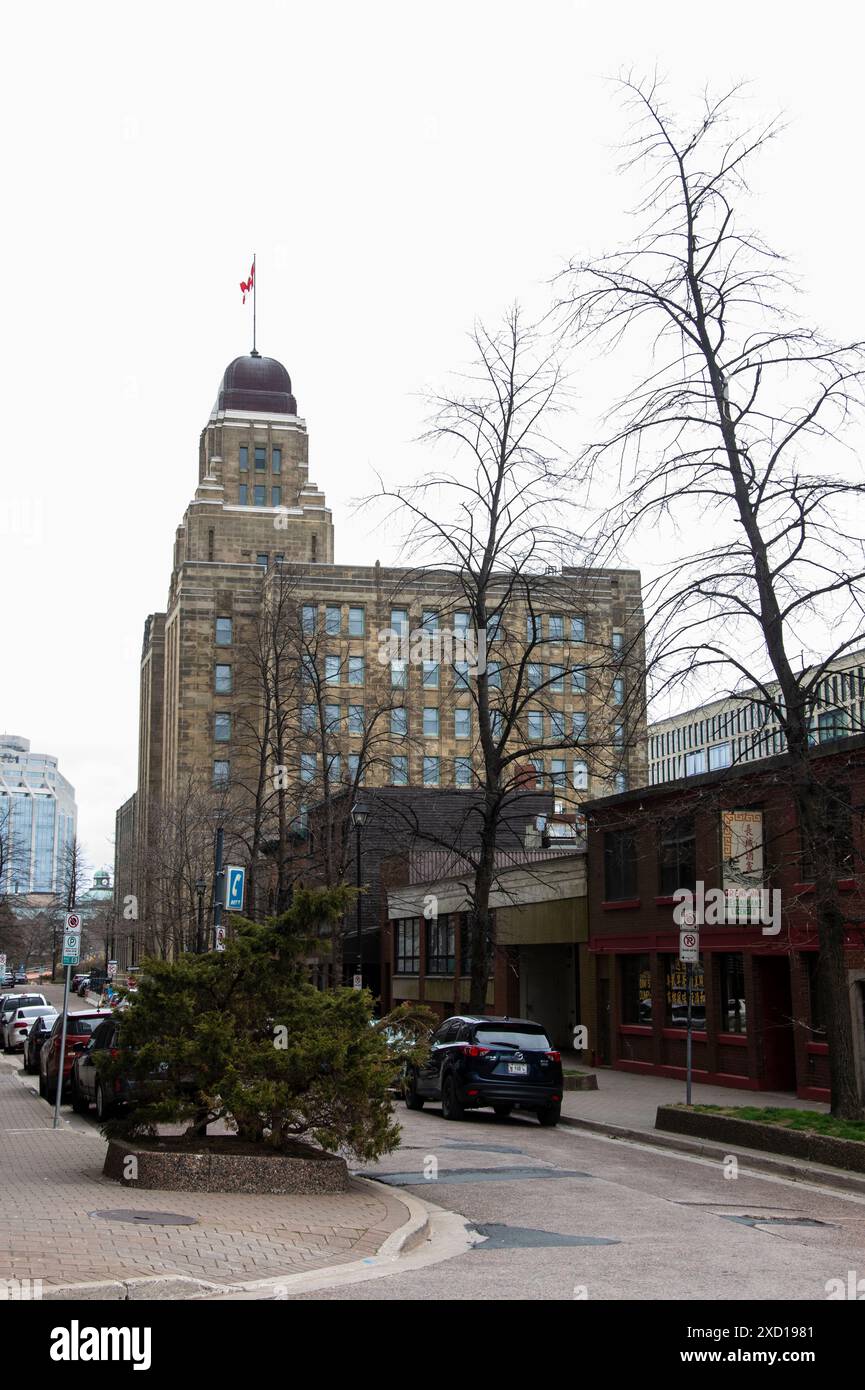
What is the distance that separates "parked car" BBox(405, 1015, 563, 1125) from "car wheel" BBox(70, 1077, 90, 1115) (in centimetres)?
555

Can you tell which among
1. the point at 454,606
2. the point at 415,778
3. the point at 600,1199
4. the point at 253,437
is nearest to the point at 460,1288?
the point at 600,1199

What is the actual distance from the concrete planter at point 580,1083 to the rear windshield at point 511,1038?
5722 mm

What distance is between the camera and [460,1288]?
859cm

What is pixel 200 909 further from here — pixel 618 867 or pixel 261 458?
pixel 261 458

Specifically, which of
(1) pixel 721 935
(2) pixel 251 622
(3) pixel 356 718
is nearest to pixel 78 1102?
(1) pixel 721 935

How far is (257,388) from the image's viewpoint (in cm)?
12362

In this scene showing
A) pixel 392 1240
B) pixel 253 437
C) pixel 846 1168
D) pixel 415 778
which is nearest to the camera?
pixel 392 1240

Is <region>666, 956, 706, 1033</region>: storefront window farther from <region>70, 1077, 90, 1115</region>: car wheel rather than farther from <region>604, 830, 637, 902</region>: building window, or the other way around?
<region>70, 1077, 90, 1115</region>: car wheel

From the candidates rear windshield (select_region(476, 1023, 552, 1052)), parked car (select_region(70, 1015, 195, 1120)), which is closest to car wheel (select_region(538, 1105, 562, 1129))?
rear windshield (select_region(476, 1023, 552, 1052))

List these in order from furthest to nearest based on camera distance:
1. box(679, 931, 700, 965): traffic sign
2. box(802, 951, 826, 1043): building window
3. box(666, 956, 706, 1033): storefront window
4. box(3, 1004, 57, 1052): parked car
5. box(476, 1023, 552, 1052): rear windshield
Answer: box(3, 1004, 57, 1052): parked car
box(666, 956, 706, 1033): storefront window
box(802, 951, 826, 1043): building window
box(476, 1023, 552, 1052): rear windshield
box(679, 931, 700, 965): traffic sign

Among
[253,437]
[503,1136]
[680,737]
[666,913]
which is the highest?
[253,437]

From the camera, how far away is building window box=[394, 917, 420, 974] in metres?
48.6
